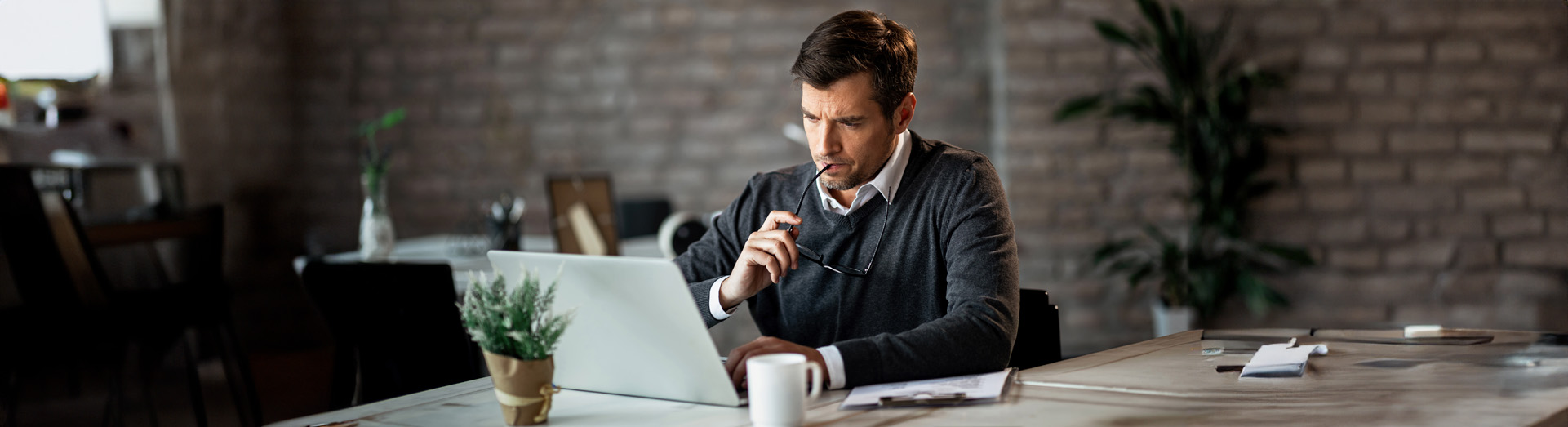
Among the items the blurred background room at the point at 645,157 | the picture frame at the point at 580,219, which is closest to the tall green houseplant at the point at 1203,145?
the blurred background room at the point at 645,157

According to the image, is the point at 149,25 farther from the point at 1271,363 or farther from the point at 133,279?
the point at 1271,363

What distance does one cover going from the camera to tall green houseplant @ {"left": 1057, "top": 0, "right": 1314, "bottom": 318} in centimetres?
337

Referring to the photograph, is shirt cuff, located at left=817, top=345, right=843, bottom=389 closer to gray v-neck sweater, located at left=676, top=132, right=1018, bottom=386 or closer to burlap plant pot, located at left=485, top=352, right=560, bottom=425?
gray v-neck sweater, located at left=676, top=132, right=1018, bottom=386

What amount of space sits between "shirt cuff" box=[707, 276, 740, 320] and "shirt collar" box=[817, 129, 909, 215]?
0.22 meters

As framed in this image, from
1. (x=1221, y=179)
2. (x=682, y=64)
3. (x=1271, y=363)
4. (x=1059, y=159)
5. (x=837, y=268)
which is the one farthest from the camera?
(x=682, y=64)

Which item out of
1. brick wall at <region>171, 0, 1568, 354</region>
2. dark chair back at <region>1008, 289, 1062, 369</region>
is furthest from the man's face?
brick wall at <region>171, 0, 1568, 354</region>

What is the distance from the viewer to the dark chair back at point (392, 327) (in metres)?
1.79

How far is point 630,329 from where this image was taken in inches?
44.6

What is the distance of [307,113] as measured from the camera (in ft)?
14.0

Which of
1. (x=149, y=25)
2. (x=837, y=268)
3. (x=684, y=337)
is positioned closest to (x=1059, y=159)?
(x=837, y=268)

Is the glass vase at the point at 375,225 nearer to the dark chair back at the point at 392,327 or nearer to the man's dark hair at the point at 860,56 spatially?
the dark chair back at the point at 392,327

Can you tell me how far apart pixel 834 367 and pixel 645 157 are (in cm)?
311

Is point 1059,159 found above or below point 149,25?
below

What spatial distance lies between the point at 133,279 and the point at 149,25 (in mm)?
970
